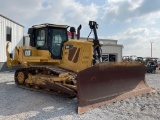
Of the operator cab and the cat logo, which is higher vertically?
the operator cab

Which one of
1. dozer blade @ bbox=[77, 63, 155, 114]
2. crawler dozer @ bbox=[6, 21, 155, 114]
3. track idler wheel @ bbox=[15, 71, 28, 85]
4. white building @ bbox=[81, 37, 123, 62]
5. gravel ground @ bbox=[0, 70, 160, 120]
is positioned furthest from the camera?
white building @ bbox=[81, 37, 123, 62]

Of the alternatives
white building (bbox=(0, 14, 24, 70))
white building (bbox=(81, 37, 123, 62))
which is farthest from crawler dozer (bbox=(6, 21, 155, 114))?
white building (bbox=(81, 37, 123, 62))

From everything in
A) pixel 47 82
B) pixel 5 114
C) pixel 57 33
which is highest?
pixel 57 33

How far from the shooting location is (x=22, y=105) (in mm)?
7410

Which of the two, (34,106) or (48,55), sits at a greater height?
(48,55)

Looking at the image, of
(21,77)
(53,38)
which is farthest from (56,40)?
(21,77)

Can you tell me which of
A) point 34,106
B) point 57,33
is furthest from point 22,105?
point 57,33

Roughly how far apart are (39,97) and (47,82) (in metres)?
0.60

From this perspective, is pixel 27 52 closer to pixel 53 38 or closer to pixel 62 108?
pixel 53 38

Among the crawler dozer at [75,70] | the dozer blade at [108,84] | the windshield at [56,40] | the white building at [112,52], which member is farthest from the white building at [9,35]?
the dozer blade at [108,84]

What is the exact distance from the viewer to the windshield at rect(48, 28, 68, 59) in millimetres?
9672

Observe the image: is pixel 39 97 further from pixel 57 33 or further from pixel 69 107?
pixel 57 33

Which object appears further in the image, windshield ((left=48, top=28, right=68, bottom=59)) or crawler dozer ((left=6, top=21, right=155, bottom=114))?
windshield ((left=48, top=28, right=68, bottom=59))

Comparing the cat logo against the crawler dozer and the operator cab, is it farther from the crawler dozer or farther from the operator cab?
the operator cab
